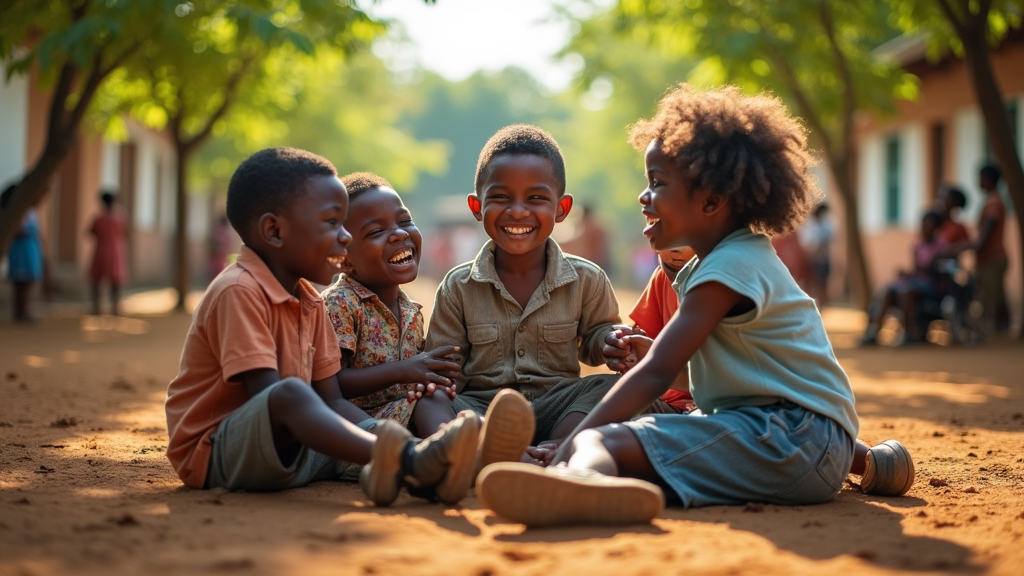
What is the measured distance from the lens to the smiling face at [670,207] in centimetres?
334

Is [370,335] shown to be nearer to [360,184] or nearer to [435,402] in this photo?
[435,402]

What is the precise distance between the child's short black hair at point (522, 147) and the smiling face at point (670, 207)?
33.6 inches

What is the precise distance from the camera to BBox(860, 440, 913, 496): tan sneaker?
348 centimetres


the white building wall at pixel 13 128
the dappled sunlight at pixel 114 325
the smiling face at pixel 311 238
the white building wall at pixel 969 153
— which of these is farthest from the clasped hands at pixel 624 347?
the white building wall at pixel 969 153

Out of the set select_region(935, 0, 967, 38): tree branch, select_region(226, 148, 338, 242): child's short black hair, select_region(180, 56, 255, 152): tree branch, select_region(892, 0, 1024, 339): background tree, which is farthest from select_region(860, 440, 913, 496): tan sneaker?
select_region(180, 56, 255, 152): tree branch

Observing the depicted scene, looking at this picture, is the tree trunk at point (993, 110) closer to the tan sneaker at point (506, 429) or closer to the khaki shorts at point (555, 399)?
the khaki shorts at point (555, 399)

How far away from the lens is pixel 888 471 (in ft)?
11.4

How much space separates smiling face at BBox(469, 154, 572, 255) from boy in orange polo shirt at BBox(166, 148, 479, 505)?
75 cm

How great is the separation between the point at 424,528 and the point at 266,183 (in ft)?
4.35

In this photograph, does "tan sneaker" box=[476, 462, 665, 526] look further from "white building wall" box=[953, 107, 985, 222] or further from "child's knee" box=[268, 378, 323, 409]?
"white building wall" box=[953, 107, 985, 222]

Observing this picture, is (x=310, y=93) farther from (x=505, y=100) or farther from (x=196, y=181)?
(x=505, y=100)

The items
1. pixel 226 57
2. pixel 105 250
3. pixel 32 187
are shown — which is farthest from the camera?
pixel 105 250

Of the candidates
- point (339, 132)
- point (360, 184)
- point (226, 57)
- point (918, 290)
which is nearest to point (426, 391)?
point (360, 184)

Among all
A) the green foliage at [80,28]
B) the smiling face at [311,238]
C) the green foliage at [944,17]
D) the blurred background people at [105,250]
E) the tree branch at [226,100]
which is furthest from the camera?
the tree branch at [226,100]
